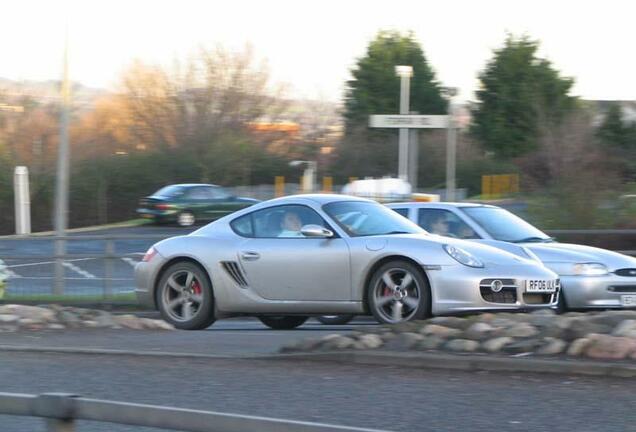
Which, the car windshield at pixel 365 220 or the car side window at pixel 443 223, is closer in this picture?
the car windshield at pixel 365 220

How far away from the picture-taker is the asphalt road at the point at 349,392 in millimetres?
5953

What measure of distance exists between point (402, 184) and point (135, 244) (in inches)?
588

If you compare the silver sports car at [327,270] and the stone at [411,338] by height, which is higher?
the silver sports car at [327,270]

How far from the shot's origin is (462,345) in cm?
783

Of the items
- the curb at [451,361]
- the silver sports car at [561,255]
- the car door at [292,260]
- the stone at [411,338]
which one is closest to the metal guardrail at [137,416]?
the curb at [451,361]

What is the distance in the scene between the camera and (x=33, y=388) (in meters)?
7.17

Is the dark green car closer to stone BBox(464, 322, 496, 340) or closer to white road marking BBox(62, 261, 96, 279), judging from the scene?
white road marking BBox(62, 261, 96, 279)

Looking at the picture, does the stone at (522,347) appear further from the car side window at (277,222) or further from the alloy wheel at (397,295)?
the car side window at (277,222)

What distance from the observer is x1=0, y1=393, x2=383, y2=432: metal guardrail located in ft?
10.2

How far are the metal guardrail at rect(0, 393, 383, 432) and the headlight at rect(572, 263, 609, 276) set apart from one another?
9.07 meters

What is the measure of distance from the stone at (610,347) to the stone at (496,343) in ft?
1.94

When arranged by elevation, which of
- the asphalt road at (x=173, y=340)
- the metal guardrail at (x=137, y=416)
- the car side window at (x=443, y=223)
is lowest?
the asphalt road at (x=173, y=340)

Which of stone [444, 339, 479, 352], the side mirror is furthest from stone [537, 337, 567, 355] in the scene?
the side mirror

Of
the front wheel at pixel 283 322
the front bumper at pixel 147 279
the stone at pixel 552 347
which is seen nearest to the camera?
the stone at pixel 552 347
